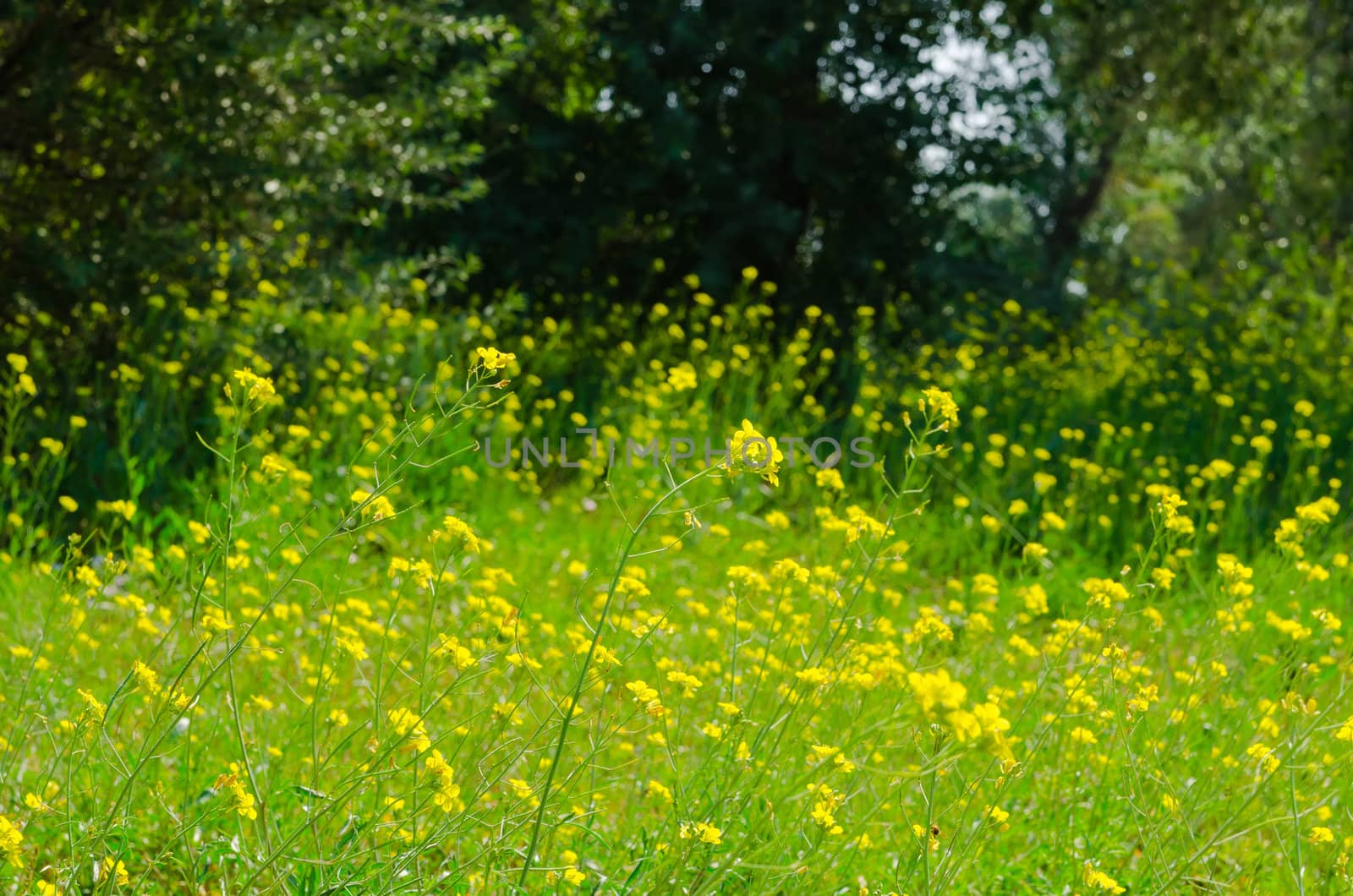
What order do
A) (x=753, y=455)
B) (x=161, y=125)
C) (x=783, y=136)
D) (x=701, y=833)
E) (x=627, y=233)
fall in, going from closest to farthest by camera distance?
(x=753, y=455) < (x=701, y=833) < (x=161, y=125) < (x=783, y=136) < (x=627, y=233)

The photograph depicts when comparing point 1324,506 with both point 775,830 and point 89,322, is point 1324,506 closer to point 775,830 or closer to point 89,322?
point 775,830

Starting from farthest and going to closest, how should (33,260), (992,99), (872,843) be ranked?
(992,99) < (33,260) < (872,843)

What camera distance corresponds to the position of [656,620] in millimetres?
2004

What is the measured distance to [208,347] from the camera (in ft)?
16.2

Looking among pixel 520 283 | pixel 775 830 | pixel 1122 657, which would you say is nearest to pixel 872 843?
pixel 775 830

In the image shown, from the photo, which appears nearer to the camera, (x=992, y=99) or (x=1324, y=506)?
(x=1324, y=506)

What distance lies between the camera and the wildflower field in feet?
6.49

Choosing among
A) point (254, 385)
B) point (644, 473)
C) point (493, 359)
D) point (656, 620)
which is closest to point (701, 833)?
point (656, 620)

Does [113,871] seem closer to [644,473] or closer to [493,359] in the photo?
[493,359]

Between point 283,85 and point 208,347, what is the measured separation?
1.07 m

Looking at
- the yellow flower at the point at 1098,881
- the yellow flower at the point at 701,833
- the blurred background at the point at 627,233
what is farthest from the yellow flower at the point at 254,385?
the blurred background at the point at 627,233

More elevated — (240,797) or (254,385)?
(254,385)

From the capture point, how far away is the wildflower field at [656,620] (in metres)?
1.98

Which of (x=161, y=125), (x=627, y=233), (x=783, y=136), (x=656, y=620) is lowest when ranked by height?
(x=656, y=620)
